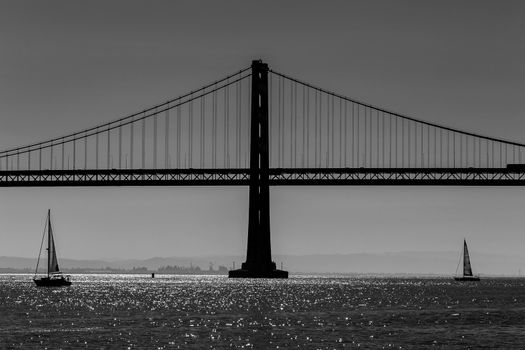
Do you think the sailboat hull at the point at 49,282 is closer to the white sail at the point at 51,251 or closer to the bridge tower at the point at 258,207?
the white sail at the point at 51,251

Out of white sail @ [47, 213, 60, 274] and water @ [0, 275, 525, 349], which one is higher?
white sail @ [47, 213, 60, 274]

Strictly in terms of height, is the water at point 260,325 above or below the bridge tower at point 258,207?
below

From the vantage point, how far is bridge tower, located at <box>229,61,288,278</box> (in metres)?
116

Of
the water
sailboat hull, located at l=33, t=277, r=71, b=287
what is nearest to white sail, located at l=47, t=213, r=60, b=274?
sailboat hull, located at l=33, t=277, r=71, b=287

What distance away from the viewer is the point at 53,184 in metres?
124

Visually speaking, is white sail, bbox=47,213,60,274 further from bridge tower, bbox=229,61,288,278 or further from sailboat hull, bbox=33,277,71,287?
bridge tower, bbox=229,61,288,278

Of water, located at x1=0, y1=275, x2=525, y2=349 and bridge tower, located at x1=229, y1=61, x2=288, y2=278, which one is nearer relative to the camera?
water, located at x1=0, y1=275, x2=525, y2=349

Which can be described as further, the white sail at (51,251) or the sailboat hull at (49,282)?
the sailboat hull at (49,282)

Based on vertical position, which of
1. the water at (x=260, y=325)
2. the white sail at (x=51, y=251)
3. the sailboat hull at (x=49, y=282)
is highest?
the white sail at (x=51, y=251)

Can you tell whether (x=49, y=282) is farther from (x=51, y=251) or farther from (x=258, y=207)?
(x=258, y=207)

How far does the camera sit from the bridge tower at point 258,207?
380ft


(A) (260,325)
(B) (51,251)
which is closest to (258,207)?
(B) (51,251)

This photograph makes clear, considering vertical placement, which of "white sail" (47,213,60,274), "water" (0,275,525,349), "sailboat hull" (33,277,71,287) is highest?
"white sail" (47,213,60,274)

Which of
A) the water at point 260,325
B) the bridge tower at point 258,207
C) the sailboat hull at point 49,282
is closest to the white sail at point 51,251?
the sailboat hull at point 49,282
